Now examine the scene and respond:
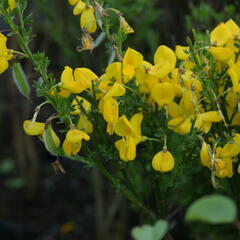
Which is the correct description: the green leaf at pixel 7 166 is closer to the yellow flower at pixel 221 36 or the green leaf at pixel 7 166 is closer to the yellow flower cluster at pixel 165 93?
the yellow flower cluster at pixel 165 93

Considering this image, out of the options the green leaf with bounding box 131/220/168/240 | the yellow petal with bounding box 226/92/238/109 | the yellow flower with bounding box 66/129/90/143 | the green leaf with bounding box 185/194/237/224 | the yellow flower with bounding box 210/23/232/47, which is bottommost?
the yellow petal with bounding box 226/92/238/109

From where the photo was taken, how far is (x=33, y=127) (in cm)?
128

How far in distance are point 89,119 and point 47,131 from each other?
4.3 inches

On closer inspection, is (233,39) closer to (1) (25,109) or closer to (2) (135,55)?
(2) (135,55)

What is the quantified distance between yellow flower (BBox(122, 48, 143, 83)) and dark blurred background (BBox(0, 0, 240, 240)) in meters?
0.81

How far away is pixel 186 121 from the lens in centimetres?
126

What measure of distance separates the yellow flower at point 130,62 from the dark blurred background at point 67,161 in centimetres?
81

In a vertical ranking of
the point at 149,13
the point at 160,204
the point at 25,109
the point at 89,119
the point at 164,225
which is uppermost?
the point at 164,225

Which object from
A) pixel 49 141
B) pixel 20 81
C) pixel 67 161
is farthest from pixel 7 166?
pixel 49 141

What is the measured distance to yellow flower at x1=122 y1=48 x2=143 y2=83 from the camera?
1.24 meters

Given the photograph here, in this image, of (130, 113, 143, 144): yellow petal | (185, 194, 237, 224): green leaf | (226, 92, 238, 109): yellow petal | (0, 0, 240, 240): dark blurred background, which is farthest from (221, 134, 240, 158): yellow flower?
(0, 0, 240, 240): dark blurred background

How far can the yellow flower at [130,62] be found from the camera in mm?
1237

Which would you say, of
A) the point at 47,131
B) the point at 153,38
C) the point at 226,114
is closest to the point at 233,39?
the point at 226,114

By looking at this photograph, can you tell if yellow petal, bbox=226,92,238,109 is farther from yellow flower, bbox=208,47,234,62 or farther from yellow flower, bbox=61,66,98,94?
yellow flower, bbox=61,66,98,94
